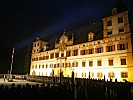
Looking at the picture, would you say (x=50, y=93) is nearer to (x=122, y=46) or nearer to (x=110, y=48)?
(x=122, y=46)

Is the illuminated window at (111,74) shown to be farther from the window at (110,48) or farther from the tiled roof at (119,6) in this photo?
the tiled roof at (119,6)

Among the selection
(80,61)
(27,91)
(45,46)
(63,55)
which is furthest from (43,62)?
(27,91)

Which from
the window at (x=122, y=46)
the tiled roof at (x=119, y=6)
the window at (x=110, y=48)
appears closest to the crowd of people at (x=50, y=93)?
the window at (x=122, y=46)

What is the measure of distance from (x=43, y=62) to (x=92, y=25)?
20382mm

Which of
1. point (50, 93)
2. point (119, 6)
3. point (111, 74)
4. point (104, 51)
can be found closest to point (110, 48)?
point (104, 51)

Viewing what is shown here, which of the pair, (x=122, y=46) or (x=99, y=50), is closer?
(x=122, y=46)

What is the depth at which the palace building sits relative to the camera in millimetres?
24777

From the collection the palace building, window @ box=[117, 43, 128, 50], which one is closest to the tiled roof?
the palace building

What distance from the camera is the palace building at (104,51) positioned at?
81.3 ft

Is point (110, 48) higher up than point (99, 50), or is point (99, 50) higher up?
point (110, 48)

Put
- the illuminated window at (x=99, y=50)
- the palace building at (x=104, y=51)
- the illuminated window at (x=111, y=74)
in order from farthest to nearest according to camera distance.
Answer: the illuminated window at (x=99, y=50) < the illuminated window at (x=111, y=74) < the palace building at (x=104, y=51)

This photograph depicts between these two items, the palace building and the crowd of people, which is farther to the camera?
the palace building

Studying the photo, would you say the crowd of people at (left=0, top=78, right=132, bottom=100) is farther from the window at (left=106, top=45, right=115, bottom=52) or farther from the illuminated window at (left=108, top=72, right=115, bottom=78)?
the window at (left=106, top=45, right=115, bottom=52)

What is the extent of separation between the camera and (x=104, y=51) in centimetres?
2802
